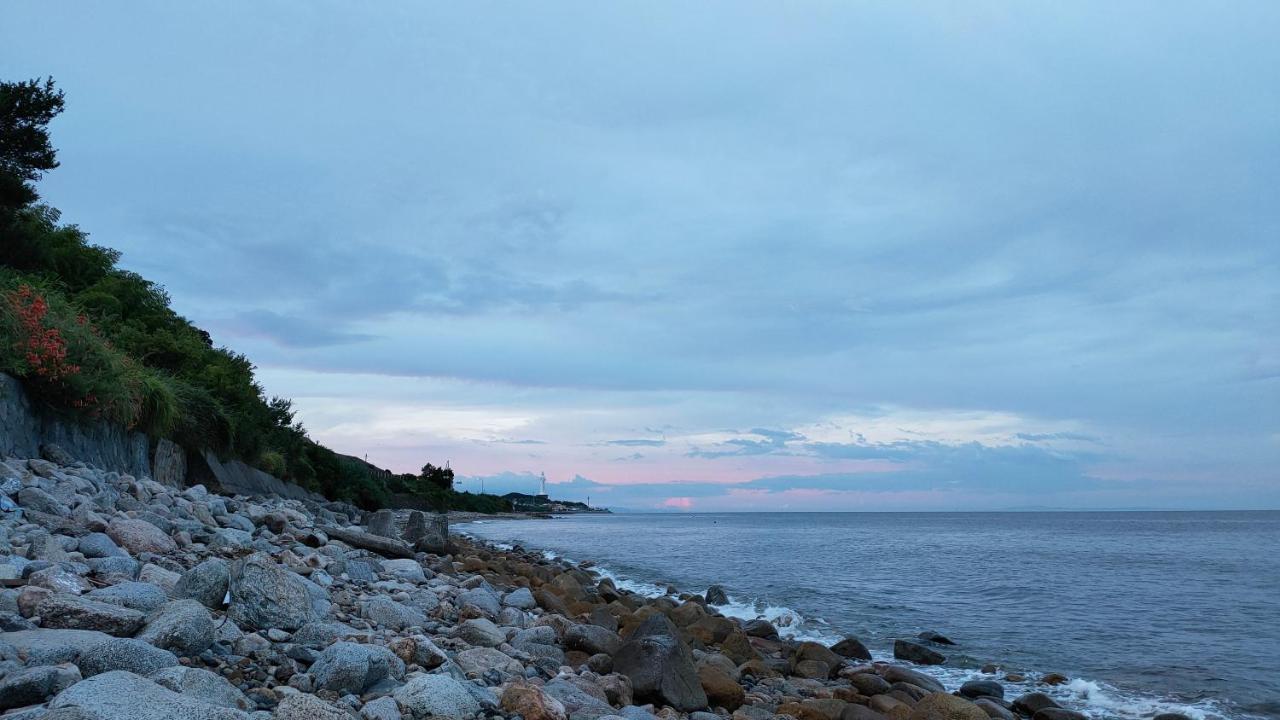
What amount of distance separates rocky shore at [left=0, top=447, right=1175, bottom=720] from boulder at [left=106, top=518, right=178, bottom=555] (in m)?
0.02

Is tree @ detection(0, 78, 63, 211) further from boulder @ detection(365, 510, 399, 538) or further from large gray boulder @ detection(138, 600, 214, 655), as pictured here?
large gray boulder @ detection(138, 600, 214, 655)

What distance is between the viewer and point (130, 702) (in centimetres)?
393

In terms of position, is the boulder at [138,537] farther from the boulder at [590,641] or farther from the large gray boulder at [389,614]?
the boulder at [590,641]

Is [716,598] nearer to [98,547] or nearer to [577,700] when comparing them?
[577,700]

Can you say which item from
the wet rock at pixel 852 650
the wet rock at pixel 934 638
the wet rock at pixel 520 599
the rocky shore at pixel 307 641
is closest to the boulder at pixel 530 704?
the rocky shore at pixel 307 641

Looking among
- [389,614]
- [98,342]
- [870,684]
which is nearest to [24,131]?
[98,342]

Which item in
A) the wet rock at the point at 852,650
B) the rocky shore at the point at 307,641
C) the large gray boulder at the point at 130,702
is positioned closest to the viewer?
the large gray boulder at the point at 130,702

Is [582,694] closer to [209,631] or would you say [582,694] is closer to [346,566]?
[209,631]

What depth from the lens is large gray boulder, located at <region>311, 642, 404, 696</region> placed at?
5.48 m

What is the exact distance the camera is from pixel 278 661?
5703 mm

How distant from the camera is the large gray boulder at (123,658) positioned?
4.48m

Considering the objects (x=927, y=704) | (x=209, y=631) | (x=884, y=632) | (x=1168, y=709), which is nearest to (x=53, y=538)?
(x=209, y=631)

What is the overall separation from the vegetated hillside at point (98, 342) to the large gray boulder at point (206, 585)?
656 cm

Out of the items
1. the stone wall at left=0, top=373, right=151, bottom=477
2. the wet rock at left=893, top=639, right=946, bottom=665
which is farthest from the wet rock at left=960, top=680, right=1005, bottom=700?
the stone wall at left=0, top=373, right=151, bottom=477
